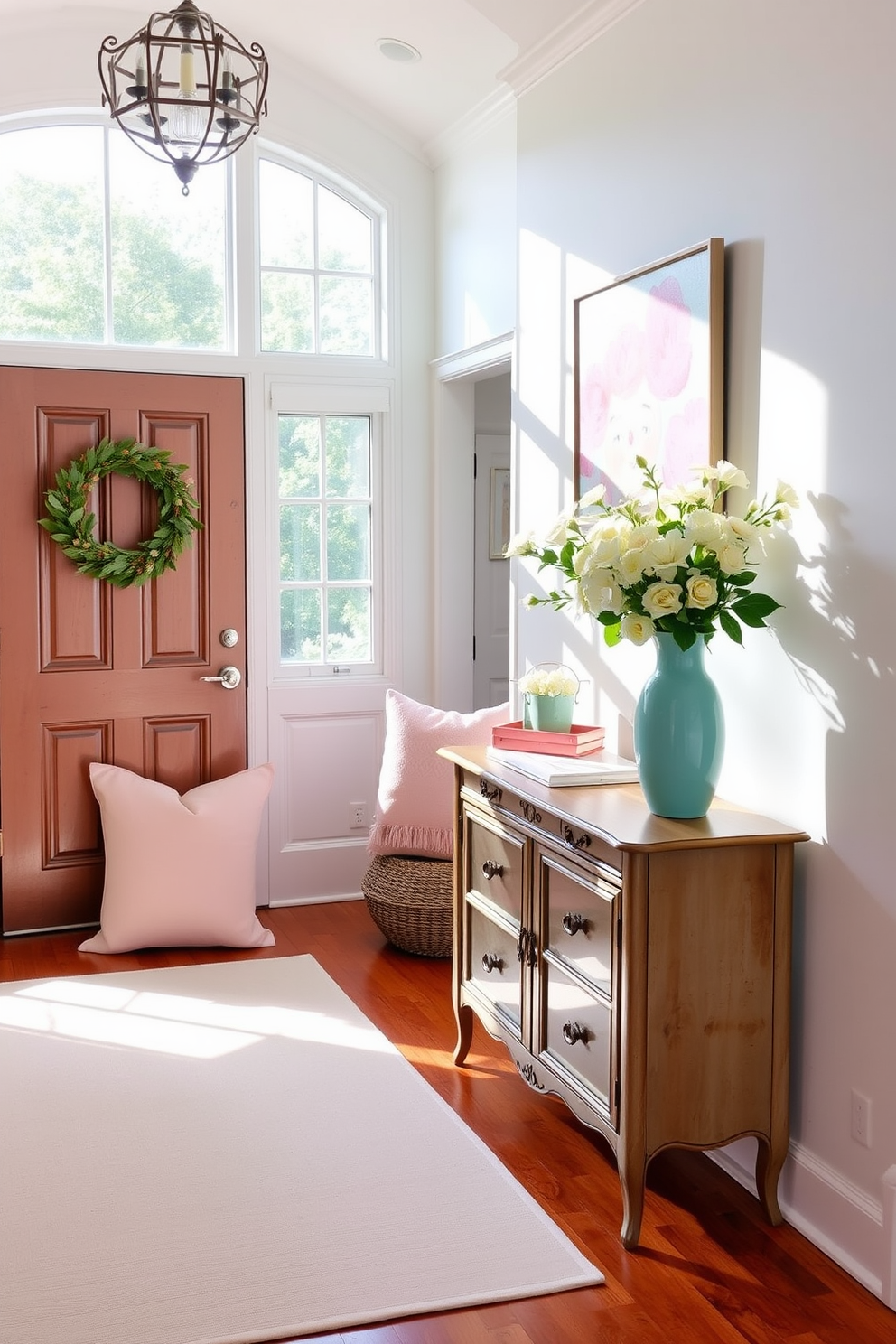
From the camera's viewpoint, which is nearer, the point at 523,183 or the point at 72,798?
the point at 523,183

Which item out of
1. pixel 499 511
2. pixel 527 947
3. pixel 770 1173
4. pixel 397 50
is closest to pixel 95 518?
pixel 499 511

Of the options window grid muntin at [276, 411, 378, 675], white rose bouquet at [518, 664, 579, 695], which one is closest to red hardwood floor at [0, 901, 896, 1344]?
white rose bouquet at [518, 664, 579, 695]

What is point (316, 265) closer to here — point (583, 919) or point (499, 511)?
point (499, 511)

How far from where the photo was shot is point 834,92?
249 centimetres

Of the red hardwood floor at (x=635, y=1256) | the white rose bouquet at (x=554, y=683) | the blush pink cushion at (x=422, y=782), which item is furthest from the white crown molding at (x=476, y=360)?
the red hardwood floor at (x=635, y=1256)

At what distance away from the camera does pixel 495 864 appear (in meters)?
3.24

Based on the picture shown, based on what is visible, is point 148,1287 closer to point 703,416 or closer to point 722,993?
point 722,993

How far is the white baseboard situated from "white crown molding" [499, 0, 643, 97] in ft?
9.29

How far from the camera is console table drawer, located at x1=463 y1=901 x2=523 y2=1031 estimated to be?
3127mm

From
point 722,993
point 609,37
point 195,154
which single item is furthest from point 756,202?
point 722,993

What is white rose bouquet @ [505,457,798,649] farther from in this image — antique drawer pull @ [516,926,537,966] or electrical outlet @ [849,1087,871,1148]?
electrical outlet @ [849,1087,871,1148]

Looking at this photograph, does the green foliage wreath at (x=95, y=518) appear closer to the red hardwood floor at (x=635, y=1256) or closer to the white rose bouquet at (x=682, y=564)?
the red hardwood floor at (x=635, y=1256)

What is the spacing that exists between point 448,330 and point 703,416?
2355 millimetres

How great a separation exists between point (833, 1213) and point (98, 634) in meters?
3.32
